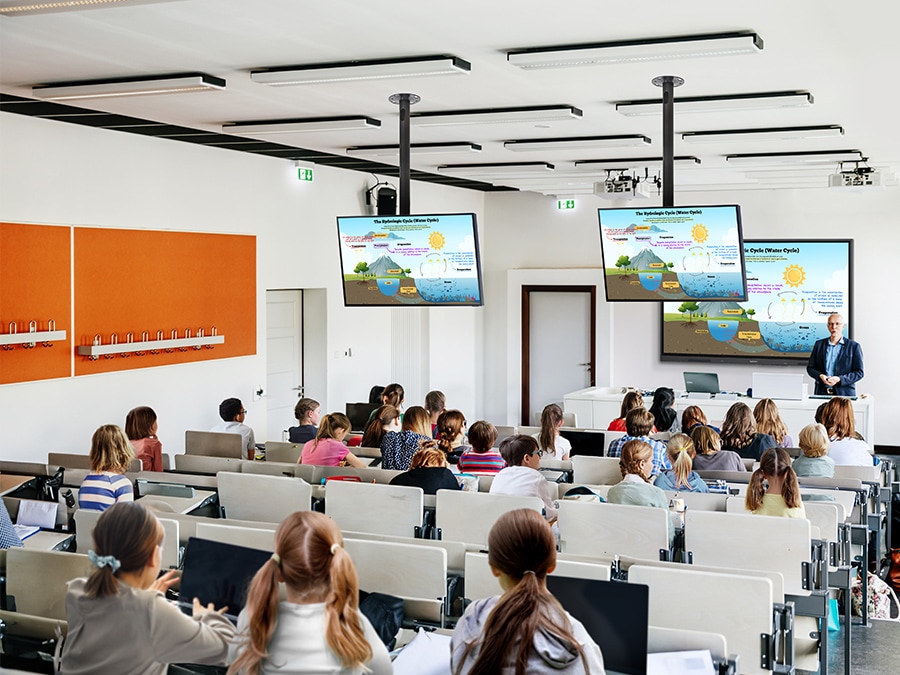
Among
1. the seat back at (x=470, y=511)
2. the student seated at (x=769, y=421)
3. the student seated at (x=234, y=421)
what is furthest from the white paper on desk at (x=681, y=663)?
the student seated at (x=234, y=421)

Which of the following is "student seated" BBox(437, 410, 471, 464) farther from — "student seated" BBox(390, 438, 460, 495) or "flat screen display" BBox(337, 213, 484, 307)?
"student seated" BBox(390, 438, 460, 495)

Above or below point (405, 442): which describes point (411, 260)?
above

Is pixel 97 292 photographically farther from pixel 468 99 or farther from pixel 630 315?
pixel 630 315

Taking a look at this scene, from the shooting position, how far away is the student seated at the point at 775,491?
4.99 metres

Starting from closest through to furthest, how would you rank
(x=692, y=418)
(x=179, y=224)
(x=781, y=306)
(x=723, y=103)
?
(x=723, y=103), (x=692, y=418), (x=179, y=224), (x=781, y=306)

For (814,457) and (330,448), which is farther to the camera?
(330,448)

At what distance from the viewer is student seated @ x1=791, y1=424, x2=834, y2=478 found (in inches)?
254

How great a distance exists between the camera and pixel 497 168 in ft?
35.8

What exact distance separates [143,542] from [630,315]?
11.7 meters

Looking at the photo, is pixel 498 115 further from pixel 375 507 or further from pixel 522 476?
pixel 375 507

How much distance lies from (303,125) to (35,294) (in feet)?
7.93

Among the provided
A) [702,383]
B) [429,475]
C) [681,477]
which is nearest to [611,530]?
[681,477]

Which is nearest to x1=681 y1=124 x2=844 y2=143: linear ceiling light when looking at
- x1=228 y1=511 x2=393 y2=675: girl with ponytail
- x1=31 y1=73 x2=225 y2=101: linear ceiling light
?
x1=31 y1=73 x2=225 y2=101: linear ceiling light

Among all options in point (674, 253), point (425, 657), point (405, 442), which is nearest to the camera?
point (425, 657)
